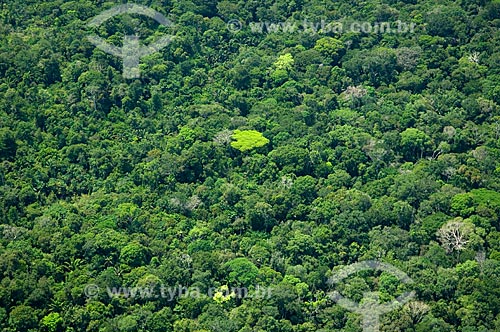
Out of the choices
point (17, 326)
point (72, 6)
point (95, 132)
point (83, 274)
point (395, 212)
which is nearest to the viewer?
point (17, 326)

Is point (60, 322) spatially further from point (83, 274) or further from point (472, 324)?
point (472, 324)

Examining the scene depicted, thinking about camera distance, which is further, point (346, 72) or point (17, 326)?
point (346, 72)

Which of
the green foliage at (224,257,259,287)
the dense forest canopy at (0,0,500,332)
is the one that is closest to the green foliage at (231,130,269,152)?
the dense forest canopy at (0,0,500,332)

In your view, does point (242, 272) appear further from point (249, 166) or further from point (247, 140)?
point (247, 140)

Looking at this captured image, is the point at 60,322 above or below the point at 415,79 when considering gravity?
below

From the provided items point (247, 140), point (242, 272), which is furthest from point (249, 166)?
point (242, 272)

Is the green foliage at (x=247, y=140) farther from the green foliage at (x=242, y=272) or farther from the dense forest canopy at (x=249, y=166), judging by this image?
the green foliage at (x=242, y=272)

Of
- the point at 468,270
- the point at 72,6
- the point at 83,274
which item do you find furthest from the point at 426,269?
the point at 72,6
